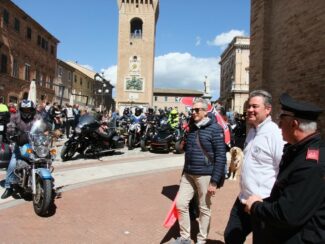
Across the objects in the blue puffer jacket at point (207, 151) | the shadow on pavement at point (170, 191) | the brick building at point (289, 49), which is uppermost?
the brick building at point (289, 49)

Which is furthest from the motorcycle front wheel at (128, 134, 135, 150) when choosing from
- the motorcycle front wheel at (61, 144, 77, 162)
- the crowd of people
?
the crowd of people

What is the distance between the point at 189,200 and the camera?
4.73 m

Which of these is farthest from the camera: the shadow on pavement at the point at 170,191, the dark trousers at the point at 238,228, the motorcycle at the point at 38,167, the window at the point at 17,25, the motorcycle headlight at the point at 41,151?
the window at the point at 17,25

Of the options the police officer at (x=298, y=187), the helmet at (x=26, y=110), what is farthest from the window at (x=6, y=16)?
the police officer at (x=298, y=187)

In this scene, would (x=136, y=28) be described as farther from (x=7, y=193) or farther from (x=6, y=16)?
(x=7, y=193)

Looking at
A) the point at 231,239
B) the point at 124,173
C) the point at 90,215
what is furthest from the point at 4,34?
the point at 231,239

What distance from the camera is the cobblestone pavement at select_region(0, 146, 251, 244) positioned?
5.09 metres

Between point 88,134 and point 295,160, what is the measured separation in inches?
387

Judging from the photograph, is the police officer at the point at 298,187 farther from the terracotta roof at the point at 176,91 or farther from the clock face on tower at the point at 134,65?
the terracotta roof at the point at 176,91

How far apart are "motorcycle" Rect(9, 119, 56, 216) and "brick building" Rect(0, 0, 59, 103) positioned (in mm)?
29479

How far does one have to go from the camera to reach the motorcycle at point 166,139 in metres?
13.9

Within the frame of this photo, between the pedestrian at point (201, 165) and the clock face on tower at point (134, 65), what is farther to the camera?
the clock face on tower at point (134, 65)

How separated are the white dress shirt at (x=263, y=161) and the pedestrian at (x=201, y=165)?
3.73 ft

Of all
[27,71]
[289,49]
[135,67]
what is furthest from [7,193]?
[135,67]
